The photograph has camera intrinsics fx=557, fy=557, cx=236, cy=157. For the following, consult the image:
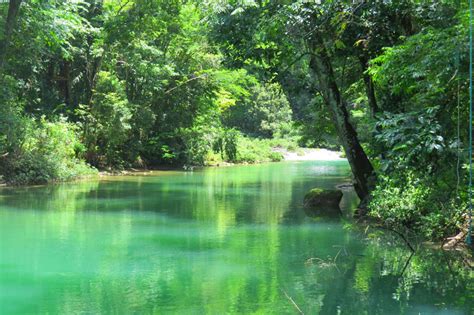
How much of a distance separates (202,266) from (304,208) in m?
6.95

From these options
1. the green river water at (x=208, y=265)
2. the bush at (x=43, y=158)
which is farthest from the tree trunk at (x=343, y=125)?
the bush at (x=43, y=158)

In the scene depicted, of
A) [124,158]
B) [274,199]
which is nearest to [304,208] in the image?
[274,199]

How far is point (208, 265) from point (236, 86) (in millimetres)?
22541

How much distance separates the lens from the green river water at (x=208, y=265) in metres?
6.31

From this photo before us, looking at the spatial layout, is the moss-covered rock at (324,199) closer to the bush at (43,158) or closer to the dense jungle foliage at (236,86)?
the dense jungle foliage at (236,86)

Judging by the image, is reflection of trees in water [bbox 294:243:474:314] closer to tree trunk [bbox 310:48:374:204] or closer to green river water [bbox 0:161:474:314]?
green river water [bbox 0:161:474:314]

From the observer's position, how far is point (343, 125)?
504 inches

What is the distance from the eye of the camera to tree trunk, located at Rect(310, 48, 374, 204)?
12648mm

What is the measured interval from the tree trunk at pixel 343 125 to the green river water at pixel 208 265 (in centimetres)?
102

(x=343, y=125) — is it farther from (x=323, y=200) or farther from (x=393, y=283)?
(x=393, y=283)

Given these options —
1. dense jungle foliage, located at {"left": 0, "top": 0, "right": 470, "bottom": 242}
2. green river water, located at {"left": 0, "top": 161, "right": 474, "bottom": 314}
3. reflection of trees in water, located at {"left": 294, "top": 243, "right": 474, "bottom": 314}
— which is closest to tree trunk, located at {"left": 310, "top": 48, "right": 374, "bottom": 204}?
dense jungle foliage, located at {"left": 0, "top": 0, "right": 470, "bottom": 242}

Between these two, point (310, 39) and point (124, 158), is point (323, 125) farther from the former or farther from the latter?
point (124, 158)

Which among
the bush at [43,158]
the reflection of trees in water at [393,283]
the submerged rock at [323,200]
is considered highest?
the bush at [43,158]

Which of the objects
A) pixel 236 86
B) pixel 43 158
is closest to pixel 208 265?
pixel 43 158
